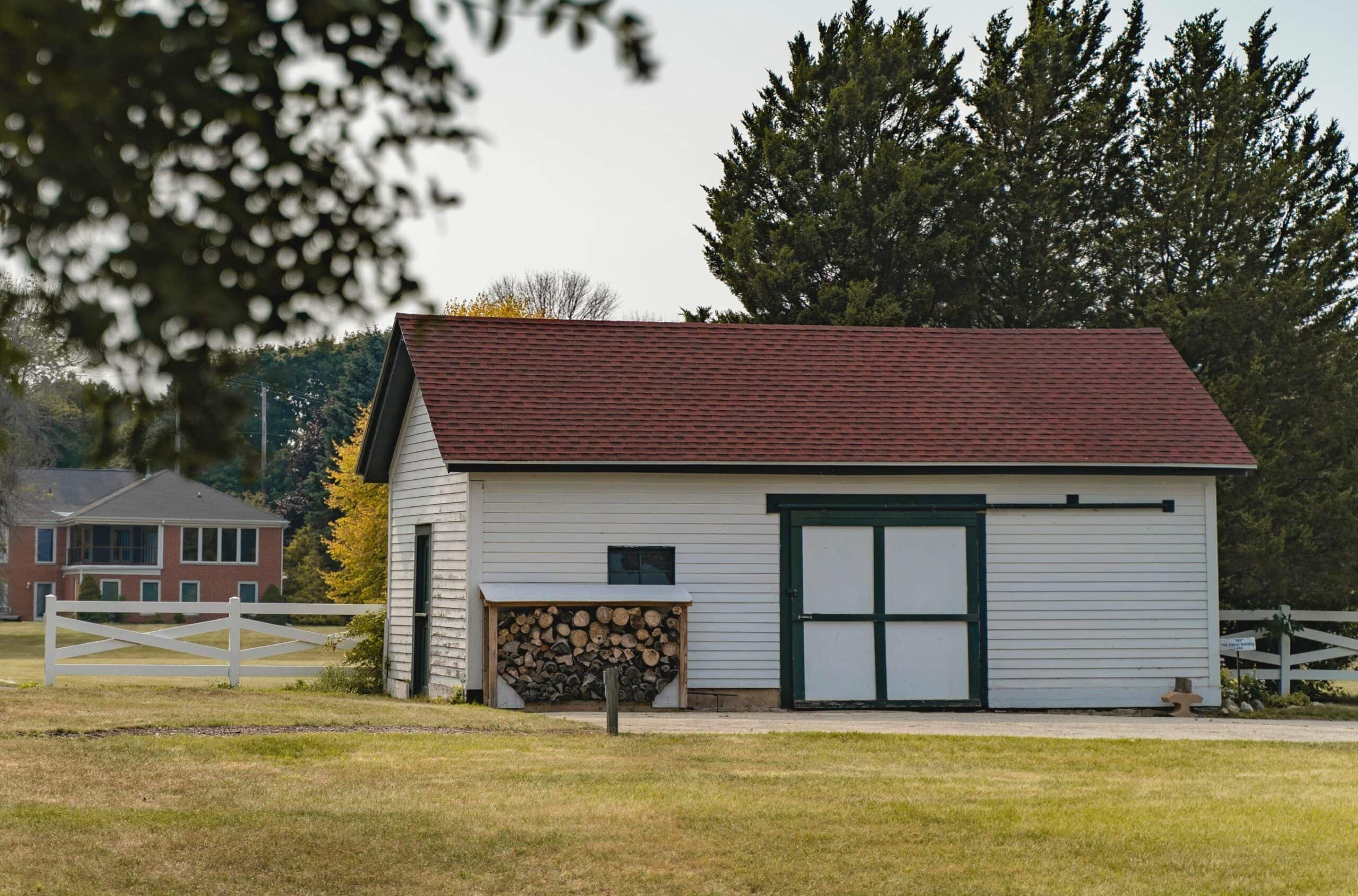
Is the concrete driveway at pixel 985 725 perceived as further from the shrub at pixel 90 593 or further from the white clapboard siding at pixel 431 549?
the shrub at pixel 90 593

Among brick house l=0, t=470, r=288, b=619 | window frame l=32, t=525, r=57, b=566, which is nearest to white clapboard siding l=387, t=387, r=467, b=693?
brick house l=0, t=470, r=288, b=619

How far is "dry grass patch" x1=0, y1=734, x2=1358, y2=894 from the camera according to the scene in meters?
8.75

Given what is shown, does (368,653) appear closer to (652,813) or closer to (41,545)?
(652,813)

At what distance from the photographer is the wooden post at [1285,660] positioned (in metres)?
22.0

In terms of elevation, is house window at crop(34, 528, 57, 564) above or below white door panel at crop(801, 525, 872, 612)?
above

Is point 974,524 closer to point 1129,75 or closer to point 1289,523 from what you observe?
point 1289,523

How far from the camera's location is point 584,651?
1783cm

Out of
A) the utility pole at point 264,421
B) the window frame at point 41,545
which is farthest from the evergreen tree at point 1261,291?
the utility pole at point 264,421

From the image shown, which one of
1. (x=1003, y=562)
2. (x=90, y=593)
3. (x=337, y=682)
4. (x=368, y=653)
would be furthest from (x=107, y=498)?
(x=1003, y=562)

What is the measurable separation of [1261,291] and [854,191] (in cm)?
980

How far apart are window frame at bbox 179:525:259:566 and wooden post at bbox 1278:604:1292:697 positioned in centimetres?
4901

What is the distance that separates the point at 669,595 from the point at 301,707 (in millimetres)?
4278

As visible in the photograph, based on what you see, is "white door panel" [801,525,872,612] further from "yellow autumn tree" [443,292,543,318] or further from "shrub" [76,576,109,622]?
"shrub" [76,576,109,622]

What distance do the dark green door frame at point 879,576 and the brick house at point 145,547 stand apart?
47.6m
